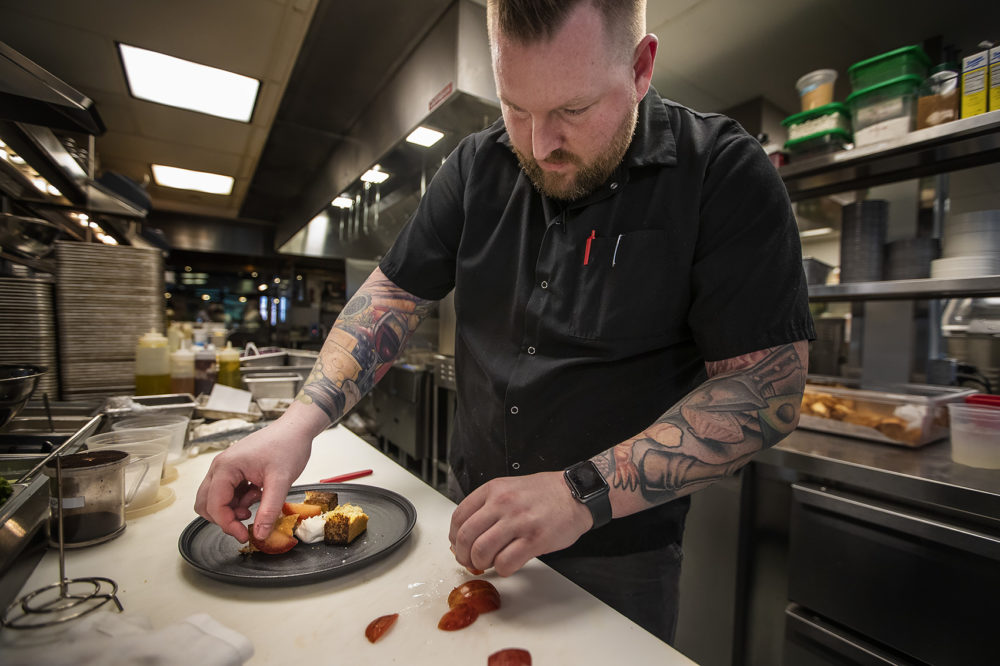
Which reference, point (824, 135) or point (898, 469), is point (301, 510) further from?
point (824, 135)

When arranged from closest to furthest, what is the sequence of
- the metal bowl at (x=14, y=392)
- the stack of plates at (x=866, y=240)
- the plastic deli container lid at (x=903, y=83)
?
the metal bowl at (x=14, y=392), the plastic deli container lid at (x=903, y=83), the stack of plates at (x=866, y=240)

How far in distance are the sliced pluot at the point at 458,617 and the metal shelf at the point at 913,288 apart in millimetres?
1950

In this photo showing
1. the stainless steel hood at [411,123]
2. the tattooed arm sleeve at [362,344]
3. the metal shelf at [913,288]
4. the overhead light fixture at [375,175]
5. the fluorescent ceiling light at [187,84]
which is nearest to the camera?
the tattooed arm sleeve at [362,344]

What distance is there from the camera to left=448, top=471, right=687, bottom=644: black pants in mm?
1000

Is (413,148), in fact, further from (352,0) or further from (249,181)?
(249,181)

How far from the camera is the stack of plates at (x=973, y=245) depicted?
168 centimetres

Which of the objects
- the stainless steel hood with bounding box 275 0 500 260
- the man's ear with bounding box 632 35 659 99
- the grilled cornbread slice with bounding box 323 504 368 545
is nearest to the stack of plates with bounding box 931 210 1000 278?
the man's ear with bounding box 632 35 659 99

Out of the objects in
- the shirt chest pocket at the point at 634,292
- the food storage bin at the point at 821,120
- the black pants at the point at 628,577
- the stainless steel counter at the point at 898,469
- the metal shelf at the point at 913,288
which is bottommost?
the black pants at the point at 628,577

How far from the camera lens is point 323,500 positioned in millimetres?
914

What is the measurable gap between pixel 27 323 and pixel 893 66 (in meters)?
3.41

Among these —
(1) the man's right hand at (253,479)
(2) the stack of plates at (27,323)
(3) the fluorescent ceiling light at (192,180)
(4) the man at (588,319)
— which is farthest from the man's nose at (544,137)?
(3) the fluorescent ceiling light at (192,180)

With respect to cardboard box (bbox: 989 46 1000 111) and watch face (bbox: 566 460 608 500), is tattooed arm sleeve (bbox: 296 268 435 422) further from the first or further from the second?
cardboard box (bbox: 989 46 1000 111)

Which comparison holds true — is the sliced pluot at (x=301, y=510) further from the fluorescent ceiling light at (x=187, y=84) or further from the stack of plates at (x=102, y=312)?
the fluorescent ceiling light at (x=187, y=84)

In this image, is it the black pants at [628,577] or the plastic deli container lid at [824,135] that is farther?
the plastic deli container lid at [824,135]
